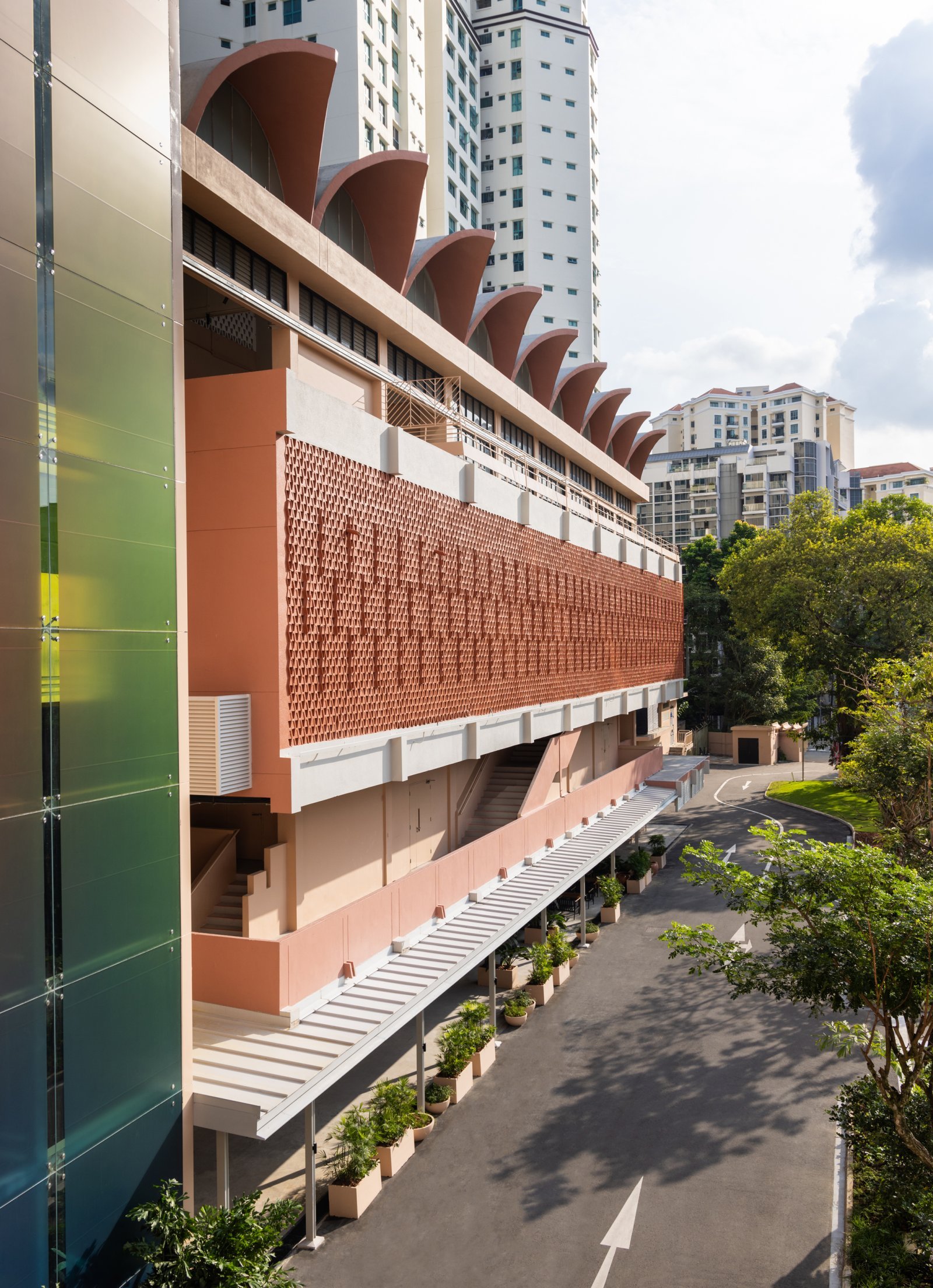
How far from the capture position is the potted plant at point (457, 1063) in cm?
1686

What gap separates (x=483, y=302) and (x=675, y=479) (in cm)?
8135

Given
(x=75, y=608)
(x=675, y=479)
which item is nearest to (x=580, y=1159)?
(x=75, y=608)

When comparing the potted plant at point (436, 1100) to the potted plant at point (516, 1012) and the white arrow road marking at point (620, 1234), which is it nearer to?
the white arrow road marking at point (620, 1234)

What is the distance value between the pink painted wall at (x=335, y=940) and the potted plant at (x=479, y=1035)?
6.95 ft

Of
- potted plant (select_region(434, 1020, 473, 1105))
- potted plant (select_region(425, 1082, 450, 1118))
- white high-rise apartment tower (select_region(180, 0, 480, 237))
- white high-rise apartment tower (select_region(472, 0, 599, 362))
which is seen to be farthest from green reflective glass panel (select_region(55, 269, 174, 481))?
white high-rise apartment tower (select_region(472, 0, 599, 362))

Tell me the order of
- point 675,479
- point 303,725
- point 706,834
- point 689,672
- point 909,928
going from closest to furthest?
1. point 909,928
2. point 303,725
3. point 706,834
4. point 689,672
5. point 675,479

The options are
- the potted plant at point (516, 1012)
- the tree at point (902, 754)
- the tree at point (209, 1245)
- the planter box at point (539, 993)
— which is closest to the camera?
the tree at point (209, 1245)

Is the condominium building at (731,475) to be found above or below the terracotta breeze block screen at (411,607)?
above

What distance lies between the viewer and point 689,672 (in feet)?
229

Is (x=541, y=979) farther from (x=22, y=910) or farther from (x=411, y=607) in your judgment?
(x=22, y=910)

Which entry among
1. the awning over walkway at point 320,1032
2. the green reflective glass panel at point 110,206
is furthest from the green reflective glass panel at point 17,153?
the awning over walkway at point 320,1032

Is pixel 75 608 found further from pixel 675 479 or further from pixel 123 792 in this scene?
pixel 675 479

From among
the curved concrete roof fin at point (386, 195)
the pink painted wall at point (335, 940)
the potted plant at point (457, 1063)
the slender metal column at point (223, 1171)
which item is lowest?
the potted plant at point (457, 1063)

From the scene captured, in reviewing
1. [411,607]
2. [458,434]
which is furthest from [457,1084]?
[458,434]
